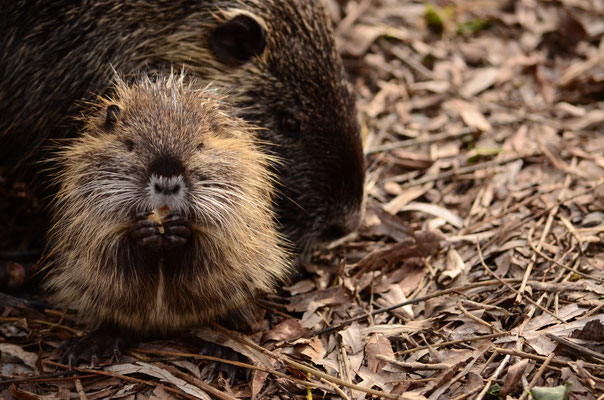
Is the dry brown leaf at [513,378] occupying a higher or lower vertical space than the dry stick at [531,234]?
lower

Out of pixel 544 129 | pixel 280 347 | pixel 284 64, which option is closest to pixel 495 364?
pixel 280 347

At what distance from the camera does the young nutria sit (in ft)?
12.3

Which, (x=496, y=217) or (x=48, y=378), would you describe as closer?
(x=48, y=378)

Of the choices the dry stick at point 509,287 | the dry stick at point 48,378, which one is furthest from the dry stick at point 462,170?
the dry stick at point 48,378

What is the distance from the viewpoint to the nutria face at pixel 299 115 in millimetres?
4680

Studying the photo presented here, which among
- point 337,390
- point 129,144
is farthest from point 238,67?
point 337,390

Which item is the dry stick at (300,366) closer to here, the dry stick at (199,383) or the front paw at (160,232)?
the dry stick at (199,383)

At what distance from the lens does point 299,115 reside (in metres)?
4.70

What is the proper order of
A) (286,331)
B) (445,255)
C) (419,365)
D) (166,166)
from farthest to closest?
(445,255) < (286,331) < (419,365) < (166,166)

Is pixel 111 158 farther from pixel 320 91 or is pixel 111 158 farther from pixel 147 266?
pixel 320 91

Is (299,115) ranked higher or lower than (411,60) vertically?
higher

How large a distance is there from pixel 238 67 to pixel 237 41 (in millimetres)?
177

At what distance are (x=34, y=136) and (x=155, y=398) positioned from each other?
2.19 m

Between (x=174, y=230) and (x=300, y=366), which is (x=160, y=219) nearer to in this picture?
(x=174, y=230)
